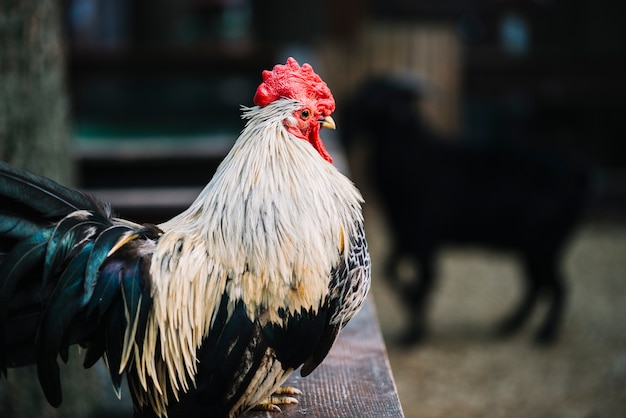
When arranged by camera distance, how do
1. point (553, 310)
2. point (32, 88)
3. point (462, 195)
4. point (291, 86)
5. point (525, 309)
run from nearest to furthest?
point (291, 86)
point (32, 88)
point (462, 195)
point (553, 310)
point (525, 309)

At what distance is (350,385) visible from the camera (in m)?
2.35

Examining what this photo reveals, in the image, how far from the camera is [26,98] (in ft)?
9.82

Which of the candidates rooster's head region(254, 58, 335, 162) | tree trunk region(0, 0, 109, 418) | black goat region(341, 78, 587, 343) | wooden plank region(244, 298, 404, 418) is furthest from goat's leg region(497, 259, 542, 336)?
rooster's head region(254, 58, 335, 162)

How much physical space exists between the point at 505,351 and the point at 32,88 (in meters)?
3.67

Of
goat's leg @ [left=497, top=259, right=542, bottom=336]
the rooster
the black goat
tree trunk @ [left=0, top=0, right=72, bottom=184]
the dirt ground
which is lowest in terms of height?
the dirt ground

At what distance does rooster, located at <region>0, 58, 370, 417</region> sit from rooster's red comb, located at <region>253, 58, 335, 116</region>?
9 centimetres

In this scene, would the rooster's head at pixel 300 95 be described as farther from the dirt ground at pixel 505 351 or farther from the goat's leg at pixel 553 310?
the goat's leg at pixel 553 310

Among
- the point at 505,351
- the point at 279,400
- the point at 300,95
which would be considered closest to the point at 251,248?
the point at 300,95

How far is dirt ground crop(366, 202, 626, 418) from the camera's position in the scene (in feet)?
14.9

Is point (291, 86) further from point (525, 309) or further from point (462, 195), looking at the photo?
point (525, 309)

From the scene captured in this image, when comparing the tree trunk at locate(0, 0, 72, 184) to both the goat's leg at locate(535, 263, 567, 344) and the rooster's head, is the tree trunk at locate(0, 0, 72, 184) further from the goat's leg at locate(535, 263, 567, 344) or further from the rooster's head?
the goat's leg at locate(535, 263, 567, 344)

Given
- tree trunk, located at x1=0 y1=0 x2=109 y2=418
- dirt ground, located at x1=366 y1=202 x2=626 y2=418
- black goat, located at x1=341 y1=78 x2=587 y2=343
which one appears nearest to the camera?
tree trunk, located at x1=0 y1=0 x2=109 y2=418

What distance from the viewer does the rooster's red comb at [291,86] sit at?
2.06 meters

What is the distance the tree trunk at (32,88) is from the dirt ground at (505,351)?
253cm
